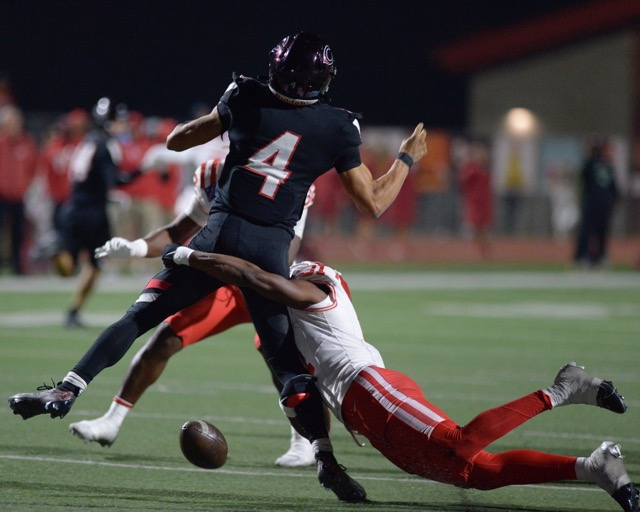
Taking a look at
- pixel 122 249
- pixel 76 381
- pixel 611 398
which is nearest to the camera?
pixel 611 398

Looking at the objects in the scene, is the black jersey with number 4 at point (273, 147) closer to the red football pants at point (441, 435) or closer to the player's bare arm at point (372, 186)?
the player's bare arm at point (372, 186)

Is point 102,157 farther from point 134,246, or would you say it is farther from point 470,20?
point 470,20

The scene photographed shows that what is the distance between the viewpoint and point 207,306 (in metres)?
6.79

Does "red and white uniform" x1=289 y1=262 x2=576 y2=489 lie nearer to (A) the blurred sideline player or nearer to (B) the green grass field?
(B) the green grass field

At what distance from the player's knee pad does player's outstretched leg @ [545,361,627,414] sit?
98 centimetres

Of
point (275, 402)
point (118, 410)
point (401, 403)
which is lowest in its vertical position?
point (275, 402)

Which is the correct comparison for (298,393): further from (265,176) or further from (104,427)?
(104,427)

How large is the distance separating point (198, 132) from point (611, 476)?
2321 mm

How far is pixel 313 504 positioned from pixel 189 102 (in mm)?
25841

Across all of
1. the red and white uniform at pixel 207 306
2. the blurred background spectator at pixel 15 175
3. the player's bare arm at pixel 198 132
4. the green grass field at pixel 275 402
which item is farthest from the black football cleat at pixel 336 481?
the blurred background spectator at pixel 15 175

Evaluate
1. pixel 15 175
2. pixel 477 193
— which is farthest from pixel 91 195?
pixel 477 193

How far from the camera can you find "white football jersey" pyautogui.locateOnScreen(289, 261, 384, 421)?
547 cm

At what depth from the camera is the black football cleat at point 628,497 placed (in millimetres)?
4965

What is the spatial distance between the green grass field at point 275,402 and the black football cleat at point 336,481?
67mm
